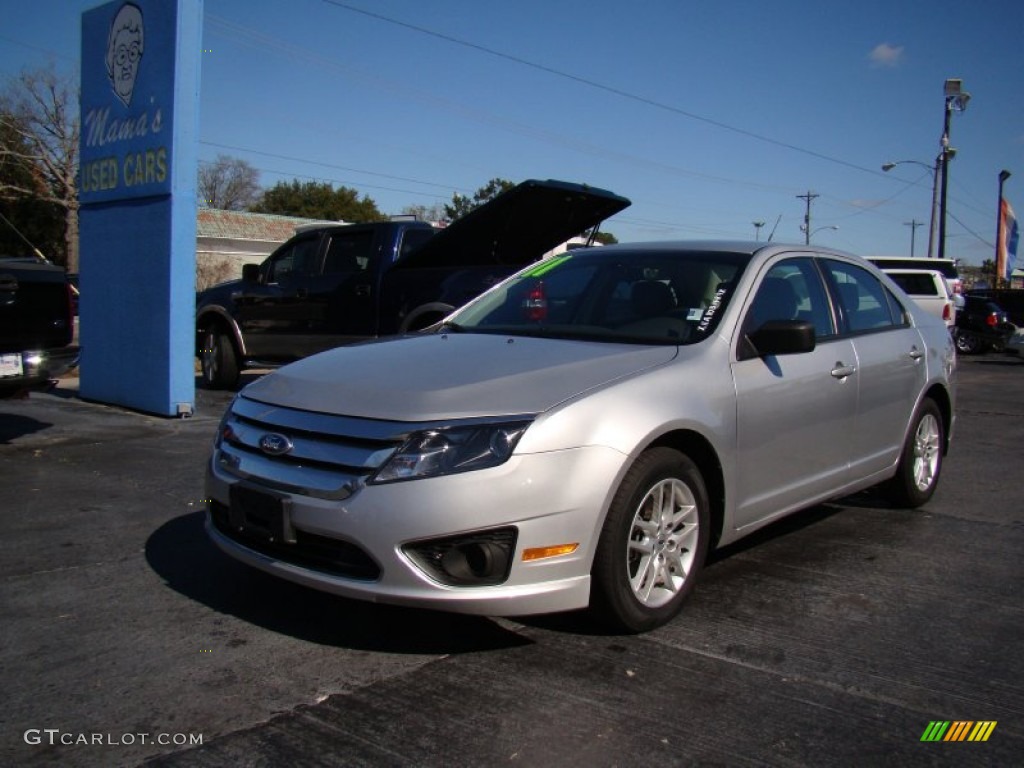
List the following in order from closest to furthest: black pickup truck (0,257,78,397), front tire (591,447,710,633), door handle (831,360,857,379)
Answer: front tire (591,447,710,633) → door handle (831,360,857,379) → black pickup truck (0,257,78,397)

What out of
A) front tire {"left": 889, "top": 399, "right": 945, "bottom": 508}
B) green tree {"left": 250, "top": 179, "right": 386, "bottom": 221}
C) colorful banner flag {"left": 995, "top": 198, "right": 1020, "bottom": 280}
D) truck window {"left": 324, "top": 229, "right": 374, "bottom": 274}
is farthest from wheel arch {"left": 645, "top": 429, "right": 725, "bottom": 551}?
green tree {"left": 250, "top": 179, "right": 386, "bottom": 221}

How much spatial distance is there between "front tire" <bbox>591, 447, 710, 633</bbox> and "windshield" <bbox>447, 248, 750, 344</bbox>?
0.71m

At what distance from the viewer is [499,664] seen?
3.24m

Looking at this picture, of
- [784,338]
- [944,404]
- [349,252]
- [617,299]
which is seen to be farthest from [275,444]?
[349,252]

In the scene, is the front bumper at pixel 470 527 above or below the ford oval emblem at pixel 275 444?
below

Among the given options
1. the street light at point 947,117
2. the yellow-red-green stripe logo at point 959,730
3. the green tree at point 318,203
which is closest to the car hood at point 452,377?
the yellow-red-green stripe logo at point 959,730

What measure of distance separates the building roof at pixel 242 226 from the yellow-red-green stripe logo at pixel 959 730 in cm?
4383

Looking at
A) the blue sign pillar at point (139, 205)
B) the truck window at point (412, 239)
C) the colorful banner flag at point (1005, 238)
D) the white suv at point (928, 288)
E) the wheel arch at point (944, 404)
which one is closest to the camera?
the wheel arch at point (944, 404)

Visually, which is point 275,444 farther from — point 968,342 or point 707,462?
point 968,342

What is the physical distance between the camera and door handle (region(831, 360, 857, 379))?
15.0ft

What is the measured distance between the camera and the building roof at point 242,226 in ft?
146

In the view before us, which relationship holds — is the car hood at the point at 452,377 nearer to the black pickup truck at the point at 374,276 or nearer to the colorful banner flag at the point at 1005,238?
the black pickup truck at the point at 374,276

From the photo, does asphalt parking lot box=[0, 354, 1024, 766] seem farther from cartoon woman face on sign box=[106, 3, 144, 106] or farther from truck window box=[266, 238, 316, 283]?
truck window box=[266, 238, 316, 283]

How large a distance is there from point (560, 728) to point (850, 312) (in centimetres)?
318
